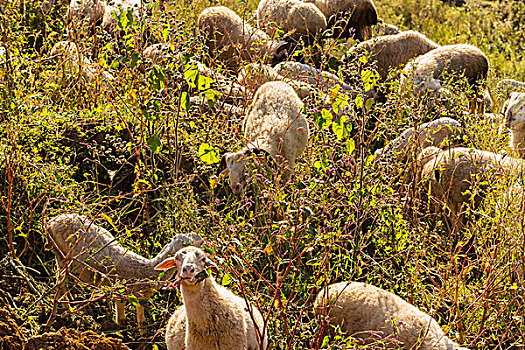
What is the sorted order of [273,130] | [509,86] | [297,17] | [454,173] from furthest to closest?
[297,17] → [509,86] → [454,173] → [273,130]

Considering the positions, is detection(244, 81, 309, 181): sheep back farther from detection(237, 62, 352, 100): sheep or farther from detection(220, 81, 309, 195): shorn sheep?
detection(237, 62, 352, 100): sheep

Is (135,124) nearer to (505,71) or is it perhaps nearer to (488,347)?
(488,347)

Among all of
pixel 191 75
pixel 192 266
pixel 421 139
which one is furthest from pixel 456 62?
pixel 192 266

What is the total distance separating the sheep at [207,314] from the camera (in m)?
3.22

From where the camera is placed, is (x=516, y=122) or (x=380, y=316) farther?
(x=516, y=122)

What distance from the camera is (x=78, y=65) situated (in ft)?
19.9

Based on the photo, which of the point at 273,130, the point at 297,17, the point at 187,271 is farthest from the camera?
the point at 297,17

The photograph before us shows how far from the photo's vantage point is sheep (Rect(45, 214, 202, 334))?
13.6 feet

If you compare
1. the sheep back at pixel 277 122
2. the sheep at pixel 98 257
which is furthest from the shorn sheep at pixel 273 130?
the sheep at pixel 98 257

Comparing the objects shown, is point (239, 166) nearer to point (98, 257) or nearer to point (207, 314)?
point (98, 257)

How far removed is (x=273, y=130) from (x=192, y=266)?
271 cm

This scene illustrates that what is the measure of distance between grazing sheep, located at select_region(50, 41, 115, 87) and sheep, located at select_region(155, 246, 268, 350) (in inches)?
127

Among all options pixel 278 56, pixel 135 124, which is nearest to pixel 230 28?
pixel 278 56

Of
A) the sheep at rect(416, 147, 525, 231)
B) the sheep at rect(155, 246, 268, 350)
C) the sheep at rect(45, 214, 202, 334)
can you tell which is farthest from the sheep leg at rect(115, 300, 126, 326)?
the sheep at rect(416, 147, 525, 231)
